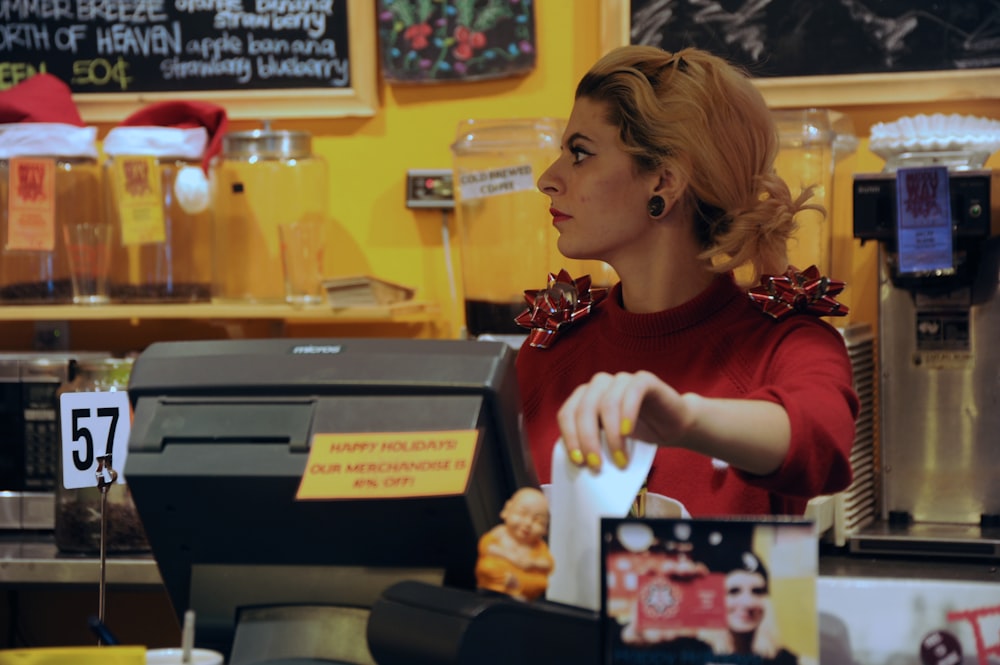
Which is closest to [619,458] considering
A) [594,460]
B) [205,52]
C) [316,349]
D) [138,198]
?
[594,460]

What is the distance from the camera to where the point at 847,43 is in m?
2.58

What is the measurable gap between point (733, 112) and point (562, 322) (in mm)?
351

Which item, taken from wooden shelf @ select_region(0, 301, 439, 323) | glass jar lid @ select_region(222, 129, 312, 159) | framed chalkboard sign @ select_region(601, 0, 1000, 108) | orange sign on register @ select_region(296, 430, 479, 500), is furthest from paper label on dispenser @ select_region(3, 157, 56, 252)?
orange sign on register @ select_region(296, 430, 479, 500)

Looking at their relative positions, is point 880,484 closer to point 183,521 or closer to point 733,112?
point 733,112

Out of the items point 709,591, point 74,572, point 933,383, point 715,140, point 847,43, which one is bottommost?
point 74,572

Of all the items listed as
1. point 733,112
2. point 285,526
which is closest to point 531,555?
point 285,526

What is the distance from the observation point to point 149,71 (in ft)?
9.51

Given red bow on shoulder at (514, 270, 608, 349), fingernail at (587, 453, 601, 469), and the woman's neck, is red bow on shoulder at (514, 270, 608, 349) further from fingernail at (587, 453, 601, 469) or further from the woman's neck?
fingernail at (587, 453, 601, 469)

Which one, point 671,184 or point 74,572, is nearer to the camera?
point 671,184

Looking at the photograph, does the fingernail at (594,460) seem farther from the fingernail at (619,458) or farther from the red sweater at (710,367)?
the red sweater at (710,367)

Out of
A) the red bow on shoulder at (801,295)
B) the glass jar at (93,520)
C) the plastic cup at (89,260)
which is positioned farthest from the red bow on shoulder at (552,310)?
the plastic cup at (89,260)

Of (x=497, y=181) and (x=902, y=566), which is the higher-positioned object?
(x=497, y=181)

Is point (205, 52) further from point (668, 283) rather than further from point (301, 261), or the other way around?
point (668, 283)

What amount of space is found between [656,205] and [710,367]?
21 centimetres
